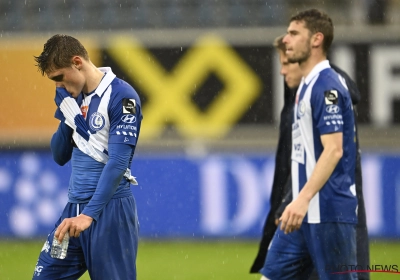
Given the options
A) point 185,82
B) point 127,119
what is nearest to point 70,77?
point 127,119

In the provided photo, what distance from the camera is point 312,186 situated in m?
4.34

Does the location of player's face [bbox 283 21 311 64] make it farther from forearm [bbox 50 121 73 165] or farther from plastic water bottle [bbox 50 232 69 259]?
plastic water bottle [bbox 50 232 69 259]

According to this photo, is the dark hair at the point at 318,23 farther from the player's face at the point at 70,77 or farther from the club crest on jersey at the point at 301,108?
the player's face at the point at 70,77

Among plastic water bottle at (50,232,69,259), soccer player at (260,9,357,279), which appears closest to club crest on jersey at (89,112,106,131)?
plastic water bottle at (50,232,69,259)

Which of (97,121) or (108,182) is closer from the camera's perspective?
(108,182)

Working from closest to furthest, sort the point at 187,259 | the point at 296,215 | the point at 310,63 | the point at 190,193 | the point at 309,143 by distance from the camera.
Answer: the point at 296,215, the point at 309,143, the point at 310,63, the point at 187,259, the point at 190,193

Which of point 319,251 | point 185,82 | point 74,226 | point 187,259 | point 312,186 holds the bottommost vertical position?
point 187,259

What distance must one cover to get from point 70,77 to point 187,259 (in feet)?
17.6

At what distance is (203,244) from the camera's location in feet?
33.1

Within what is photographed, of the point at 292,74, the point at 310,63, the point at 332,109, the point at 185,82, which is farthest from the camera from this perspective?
the point at 185,82

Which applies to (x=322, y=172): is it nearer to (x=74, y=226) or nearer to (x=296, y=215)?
(x=296, y=215)

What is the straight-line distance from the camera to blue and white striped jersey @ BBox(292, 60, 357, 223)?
4.44 metres

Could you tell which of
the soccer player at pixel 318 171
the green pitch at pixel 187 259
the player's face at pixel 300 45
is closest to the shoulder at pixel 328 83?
the soccer player at pixel 318 171

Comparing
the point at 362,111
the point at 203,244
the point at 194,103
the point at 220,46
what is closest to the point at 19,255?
the point at 203,244
